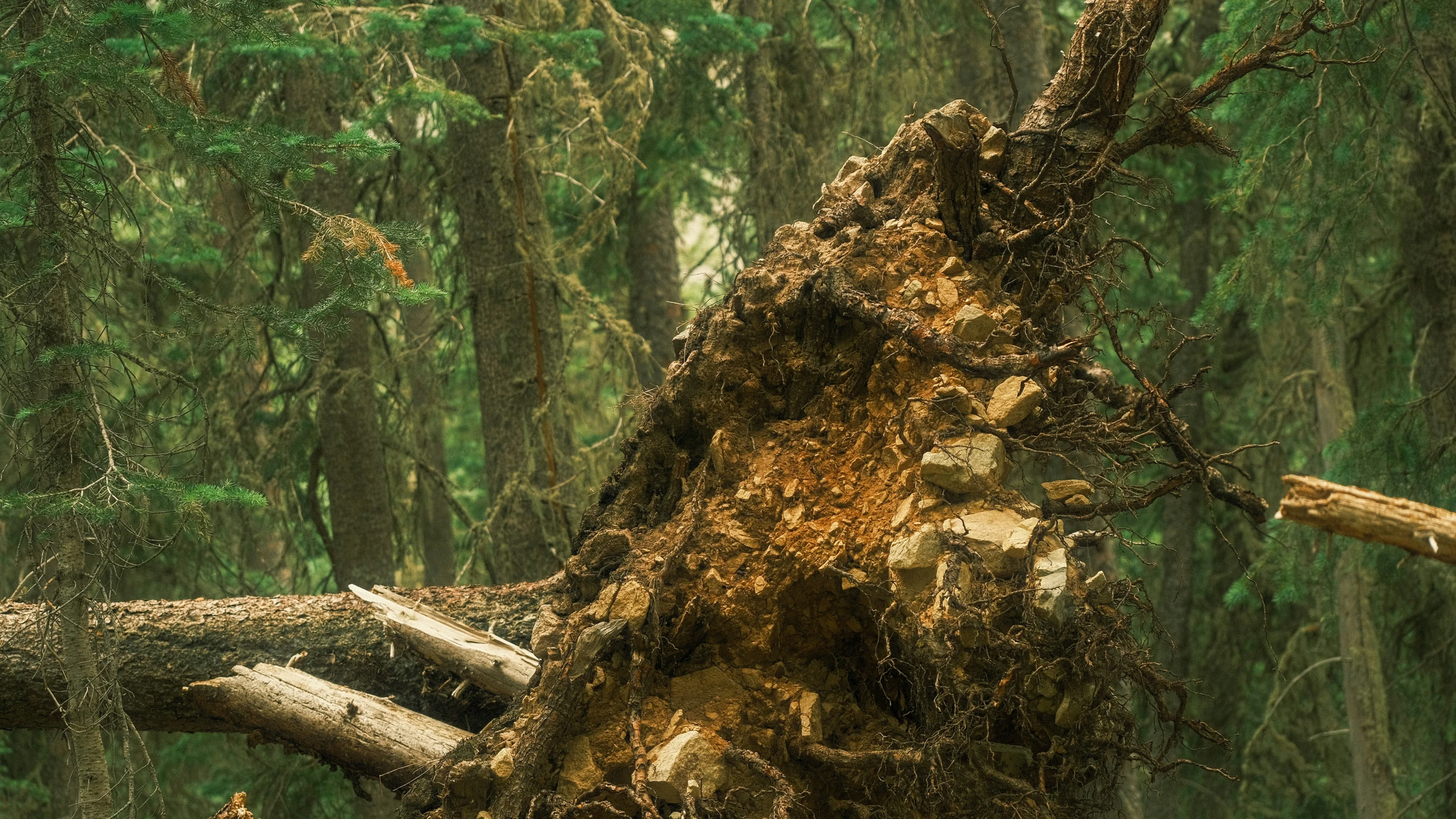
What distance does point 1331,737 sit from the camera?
11234 millimetres

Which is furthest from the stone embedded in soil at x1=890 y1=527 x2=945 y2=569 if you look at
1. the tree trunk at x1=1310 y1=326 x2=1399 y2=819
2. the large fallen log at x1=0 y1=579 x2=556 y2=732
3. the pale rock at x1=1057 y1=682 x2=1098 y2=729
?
the tree trunk at x1=1310 y1=326 x2=1399 y2=819

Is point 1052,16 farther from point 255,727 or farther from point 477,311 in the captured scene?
point 255,727

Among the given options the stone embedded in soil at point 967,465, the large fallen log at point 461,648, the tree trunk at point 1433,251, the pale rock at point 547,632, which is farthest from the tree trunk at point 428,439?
the tree trunk at point 1433,251

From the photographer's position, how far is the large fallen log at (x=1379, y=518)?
2.84 m

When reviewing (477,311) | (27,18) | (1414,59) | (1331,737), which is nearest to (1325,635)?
(1331,737)

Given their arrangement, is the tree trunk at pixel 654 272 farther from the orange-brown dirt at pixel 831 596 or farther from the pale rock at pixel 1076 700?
the pale rock at pixel 1076 700

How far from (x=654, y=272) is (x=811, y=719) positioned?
24.1 feet

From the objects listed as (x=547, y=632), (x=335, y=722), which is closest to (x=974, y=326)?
(x=547, y=632)

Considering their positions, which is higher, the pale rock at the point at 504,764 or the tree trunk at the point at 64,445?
the tree trunk at the point at 64,445

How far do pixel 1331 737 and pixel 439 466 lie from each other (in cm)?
924

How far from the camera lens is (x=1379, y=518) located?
284 cm

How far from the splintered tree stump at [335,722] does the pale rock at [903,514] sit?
7.41 ft

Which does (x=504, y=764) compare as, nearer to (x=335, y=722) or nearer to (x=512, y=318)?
(x=335, y=722)

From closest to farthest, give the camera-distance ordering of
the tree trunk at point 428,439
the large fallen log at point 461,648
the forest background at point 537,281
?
the forest background at point 537,281, the large fallen log at point 461,648, the tree trunk at point 428,439
